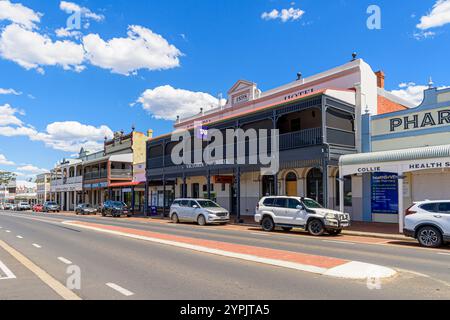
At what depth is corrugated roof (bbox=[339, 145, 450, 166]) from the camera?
16.5 metres

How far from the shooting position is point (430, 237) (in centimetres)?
1308

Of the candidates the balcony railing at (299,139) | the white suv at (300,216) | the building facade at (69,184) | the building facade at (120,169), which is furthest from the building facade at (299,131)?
the building facade at (69,184)

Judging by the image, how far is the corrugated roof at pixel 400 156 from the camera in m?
16.5

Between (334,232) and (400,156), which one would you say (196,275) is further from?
(400,156)

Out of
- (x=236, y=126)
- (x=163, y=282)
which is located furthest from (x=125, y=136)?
(x=163, y=282)

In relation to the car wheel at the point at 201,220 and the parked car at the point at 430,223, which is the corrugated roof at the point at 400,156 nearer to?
the parked car at the point at 430,223

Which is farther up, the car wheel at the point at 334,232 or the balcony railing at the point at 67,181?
the balcony railing at the point at 67,181

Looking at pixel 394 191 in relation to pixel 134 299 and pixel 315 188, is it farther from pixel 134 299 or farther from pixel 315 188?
pixel 134 299

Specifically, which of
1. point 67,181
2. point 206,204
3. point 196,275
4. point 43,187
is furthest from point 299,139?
point 43,187

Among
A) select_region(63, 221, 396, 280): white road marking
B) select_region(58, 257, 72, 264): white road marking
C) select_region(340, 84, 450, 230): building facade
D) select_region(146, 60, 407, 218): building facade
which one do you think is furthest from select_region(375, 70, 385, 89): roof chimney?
select_region(58, 257, 72, 264): white road marking

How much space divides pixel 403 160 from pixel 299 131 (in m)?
5.87

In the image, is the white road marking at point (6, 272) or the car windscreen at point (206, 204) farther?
the car windscreen at point (206, 204)

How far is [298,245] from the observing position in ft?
43.0
